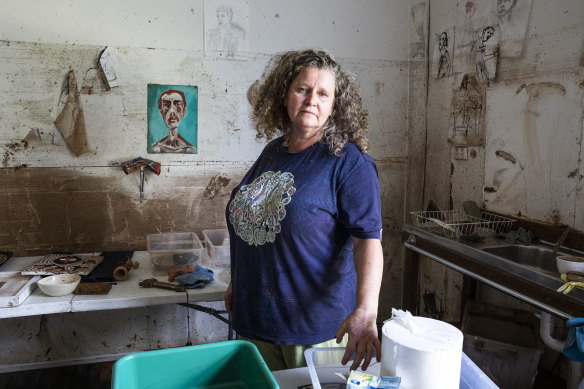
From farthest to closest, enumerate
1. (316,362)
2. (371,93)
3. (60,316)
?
(371,93) → (60,316) → (316,362)

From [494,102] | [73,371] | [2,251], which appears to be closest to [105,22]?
[2,251]

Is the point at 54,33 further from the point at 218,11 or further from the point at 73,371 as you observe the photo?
the point at 73,371

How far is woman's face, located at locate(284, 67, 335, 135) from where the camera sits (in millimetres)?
1410

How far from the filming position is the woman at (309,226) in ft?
4.27

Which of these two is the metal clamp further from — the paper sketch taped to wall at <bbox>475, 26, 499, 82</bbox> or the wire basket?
the paper sketch taped to wall at <bbox>475, 26, 499, 82</bbox>

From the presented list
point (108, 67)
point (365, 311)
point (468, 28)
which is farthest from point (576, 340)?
point (108, 67)

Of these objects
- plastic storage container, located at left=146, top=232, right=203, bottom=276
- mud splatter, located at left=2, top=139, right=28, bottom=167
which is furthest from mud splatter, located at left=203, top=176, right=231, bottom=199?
mud splatter, located at left=2, top=139, right=28, bottom=167

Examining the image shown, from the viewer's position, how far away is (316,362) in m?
1.11

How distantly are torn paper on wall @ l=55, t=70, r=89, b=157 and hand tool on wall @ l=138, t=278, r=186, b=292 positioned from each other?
1085 mm

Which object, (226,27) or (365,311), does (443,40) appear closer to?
(226,27)

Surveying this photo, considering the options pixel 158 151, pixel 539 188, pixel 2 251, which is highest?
pixel 158 151

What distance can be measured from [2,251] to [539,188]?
3.12 metres

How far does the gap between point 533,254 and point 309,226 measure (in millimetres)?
1487

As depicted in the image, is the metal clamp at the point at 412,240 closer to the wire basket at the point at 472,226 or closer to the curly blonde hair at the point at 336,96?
the wire basket at the point at 472,226
